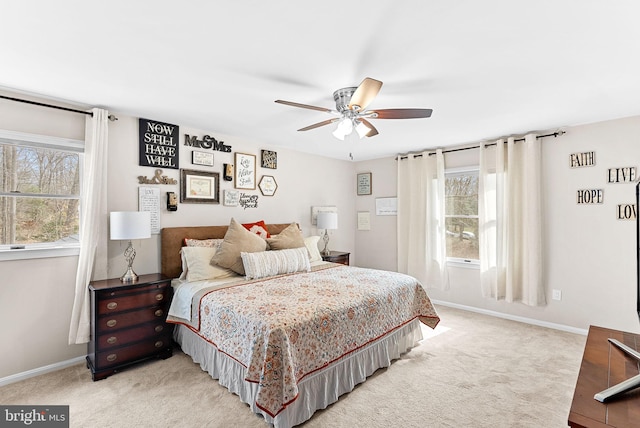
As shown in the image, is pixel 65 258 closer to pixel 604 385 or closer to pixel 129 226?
pixel 129 226

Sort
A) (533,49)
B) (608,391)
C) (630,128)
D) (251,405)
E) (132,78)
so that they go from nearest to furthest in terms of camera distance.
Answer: (608,391) → (533,49) → (251,405) → (132,78) → (630,128)

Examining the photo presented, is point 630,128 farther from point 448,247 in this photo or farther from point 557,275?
point 448,247

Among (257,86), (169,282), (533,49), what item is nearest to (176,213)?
(169,282)

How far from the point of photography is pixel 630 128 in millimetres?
3199

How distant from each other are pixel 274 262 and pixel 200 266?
0.75 metres

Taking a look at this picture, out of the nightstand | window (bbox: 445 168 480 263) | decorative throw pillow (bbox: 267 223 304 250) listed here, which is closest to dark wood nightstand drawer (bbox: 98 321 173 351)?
decorative throw pillow (bbox: 267 223 304 250)

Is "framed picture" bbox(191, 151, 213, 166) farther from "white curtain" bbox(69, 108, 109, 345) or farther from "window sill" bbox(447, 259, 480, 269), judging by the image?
"window sill" bbox(447, 259, 480, 269)

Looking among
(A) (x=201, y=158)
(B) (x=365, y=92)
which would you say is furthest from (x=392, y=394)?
(A) (x=201, y=158)

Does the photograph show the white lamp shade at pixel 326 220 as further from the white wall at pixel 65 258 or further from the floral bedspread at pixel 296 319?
the floral bedspread at pixel 296 319

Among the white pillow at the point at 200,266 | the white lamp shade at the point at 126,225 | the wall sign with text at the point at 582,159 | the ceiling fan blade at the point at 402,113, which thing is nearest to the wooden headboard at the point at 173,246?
the white pillow at the point at 200,266

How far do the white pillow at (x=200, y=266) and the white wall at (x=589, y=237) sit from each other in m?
3.69

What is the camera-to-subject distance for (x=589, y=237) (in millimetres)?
3457

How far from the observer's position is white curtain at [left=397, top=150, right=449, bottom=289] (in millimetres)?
4574

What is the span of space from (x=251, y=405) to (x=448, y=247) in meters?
3.65
